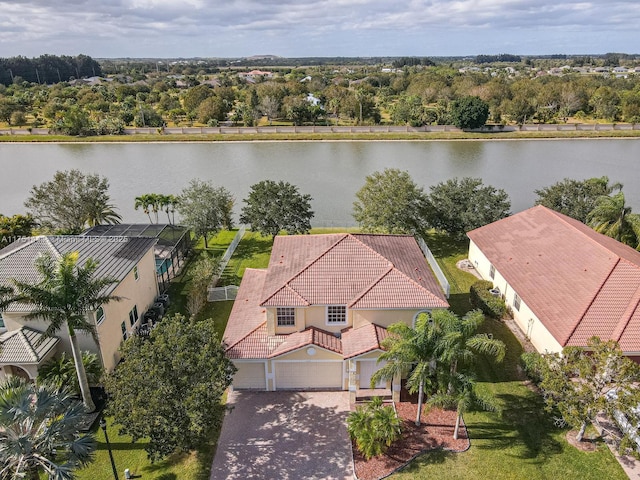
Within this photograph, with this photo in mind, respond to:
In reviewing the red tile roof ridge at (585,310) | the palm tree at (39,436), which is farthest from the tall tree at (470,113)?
the palm tree at (39,436)

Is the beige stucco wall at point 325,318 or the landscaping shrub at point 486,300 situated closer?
the beige stucco wall at point 325,318

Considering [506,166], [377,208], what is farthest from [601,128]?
[377,208]

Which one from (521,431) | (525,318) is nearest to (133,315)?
(521,431)

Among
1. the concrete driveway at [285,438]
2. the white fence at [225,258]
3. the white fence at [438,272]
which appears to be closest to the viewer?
the concrete driveway at [285,438]

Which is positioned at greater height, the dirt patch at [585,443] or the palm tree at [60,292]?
the palm tree at [60,292]

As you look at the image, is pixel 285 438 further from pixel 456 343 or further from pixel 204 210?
pixel 204 210

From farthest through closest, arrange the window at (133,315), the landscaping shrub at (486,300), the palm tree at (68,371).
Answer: the landscaping shrub at (486,300) < the window at (133,315) < the palm tree at (68,371)

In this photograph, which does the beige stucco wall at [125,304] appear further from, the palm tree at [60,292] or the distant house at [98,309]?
the palm tree at [60,292]

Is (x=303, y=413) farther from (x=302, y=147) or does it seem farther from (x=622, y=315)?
(x=302, y=147)
